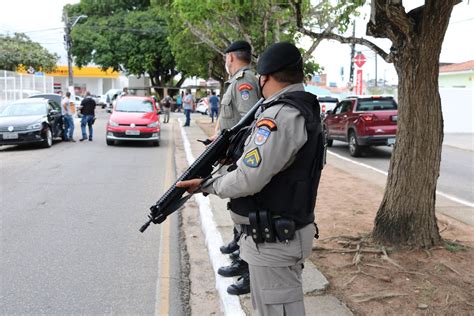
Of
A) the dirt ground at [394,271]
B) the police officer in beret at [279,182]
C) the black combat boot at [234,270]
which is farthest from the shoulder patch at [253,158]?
the black combat boot at [234,270]

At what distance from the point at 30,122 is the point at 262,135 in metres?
13.3

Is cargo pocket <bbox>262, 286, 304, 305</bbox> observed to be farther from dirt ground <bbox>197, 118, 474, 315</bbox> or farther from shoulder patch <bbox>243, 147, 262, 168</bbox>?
dirt ground <bbox>197, 118, 474, 315</bbox>

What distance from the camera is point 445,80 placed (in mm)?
33750

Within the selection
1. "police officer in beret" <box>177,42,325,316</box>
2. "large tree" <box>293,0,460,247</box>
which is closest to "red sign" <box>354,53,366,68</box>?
"large tree" <box>293,0,460,247</box>

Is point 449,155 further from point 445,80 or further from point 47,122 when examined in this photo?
point 445,80

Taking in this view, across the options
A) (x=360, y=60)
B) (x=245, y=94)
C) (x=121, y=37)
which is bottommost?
(x=245, y=94)

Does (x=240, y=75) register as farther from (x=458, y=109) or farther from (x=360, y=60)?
(x=458, y=109)

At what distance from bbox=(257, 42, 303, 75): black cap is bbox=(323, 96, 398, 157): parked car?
36.1ft

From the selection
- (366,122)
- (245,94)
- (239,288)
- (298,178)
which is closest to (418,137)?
(245,94)

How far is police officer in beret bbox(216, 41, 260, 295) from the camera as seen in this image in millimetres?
4004

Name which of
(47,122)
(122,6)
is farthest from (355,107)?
(122,6)

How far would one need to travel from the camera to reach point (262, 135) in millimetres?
2348

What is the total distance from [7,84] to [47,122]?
14.8 metres

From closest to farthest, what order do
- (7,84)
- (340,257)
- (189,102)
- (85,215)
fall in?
(340,257)
(85,215)
(189,102)
(7,84)
